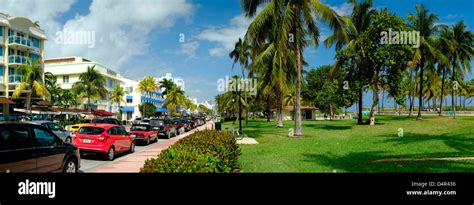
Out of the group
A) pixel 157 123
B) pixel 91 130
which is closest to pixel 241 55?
pixel 157 123

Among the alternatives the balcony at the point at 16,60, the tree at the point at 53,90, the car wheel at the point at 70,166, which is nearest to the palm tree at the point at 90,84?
the tree at the point at 53,90

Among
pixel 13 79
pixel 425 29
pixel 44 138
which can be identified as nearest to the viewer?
pixel 44 138

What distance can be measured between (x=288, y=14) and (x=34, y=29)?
3956 centimetres

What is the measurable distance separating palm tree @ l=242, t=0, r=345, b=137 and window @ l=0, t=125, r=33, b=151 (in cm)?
1342

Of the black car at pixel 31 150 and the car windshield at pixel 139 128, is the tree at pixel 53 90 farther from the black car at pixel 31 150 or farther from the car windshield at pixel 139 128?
the black car at pixel 31 150

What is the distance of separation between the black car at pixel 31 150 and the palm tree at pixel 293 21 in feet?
41.6

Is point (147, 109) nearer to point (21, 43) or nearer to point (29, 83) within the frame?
point (21, 43)

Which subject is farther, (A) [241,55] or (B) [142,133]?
(A) [241,55]

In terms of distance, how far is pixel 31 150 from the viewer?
20.6 feet

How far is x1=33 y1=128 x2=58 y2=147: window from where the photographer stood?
21.9 ft

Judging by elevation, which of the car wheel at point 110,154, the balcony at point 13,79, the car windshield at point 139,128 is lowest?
the car wheel at point 110,154

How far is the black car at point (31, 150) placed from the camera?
225 inches

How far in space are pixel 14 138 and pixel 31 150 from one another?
0.42 metres
